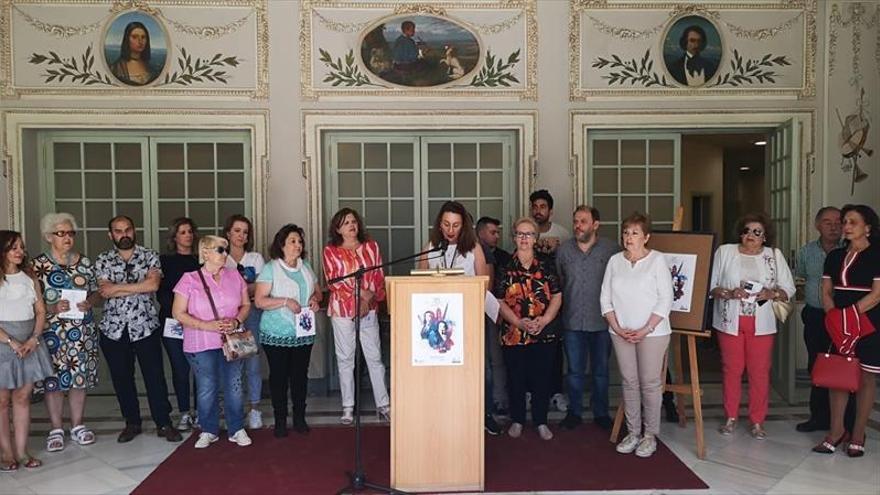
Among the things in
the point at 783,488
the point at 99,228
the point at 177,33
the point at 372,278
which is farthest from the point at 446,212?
A: the point at 99,228

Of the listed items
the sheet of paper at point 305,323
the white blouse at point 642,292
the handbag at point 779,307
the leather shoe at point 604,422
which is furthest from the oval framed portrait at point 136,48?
the handbag at point 779,307

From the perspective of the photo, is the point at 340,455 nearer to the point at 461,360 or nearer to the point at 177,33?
the point at 461,360

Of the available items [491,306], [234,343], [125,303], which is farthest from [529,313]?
[125,303]

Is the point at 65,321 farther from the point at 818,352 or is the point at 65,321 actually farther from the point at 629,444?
the point at 818,352

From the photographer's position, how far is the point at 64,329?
13.9 ft

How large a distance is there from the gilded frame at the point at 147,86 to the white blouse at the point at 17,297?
6.57 ft

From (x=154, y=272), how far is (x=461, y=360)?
224 cm

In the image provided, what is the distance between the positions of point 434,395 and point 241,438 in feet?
5.24

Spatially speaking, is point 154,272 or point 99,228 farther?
point 99,228

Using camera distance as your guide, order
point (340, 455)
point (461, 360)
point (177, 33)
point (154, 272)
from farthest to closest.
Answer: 1. point (177, 33)
2. point (154, 272)
3. point (340, 455)
4. point (461, 360)

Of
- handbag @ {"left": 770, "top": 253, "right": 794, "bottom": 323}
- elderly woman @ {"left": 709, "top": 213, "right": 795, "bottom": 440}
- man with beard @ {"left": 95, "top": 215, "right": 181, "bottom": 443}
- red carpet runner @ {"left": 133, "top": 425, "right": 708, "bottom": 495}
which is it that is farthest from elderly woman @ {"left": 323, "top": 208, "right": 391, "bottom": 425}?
handbag @ {"left": 770, "top": 253, "right": 794, "bottom": 323}

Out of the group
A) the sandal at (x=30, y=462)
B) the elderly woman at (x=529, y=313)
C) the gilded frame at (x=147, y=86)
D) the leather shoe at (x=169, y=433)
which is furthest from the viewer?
the gilded frame at (x=147, y=86)

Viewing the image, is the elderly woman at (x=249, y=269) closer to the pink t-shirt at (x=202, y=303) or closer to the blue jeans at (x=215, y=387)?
the blue jeans at (x=215, y=387)

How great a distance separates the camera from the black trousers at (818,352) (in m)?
4.44
